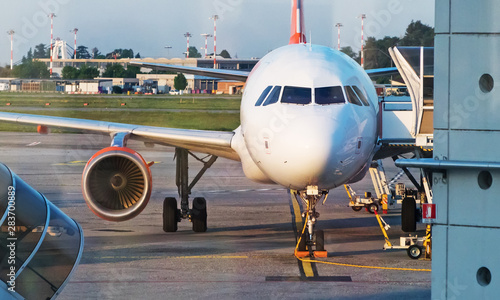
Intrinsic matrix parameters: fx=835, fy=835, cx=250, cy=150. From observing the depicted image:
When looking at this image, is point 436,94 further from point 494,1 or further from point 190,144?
point 190,144

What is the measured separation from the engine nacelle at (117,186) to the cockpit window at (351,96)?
4.21 m

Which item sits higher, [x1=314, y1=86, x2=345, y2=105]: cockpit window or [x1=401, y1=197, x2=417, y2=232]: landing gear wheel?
[x1=314, y1=86, x2=345, y2=105]: cockpit window

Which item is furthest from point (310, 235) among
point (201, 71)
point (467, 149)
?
point (467, 149)

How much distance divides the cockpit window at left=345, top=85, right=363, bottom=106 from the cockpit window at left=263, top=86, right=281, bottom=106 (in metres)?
1.14

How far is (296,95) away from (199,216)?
4.60 metres

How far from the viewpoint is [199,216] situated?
17312 millimetres

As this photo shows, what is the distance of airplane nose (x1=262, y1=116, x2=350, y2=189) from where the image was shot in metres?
12.7

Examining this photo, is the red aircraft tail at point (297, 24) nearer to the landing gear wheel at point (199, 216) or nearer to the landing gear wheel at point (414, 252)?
the landing gear wheel at point (199, 216)

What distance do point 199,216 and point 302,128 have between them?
515 cm

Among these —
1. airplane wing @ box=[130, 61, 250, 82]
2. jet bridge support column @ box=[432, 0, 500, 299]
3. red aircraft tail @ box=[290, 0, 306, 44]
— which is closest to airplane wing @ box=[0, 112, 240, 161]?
airplane wing @ box=[130, 61, 250, 82]

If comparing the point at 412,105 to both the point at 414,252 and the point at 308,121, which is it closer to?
the point at 414,252

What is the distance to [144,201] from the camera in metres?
15.6

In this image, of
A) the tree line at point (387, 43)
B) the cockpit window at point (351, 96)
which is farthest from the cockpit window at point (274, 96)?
the tree line at point (387, 43)

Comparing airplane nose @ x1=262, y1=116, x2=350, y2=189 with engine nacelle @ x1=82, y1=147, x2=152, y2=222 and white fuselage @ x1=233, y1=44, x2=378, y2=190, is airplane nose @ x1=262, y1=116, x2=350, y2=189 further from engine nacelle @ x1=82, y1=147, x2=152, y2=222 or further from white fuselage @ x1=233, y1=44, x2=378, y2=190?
engine nacelle @ x1=82, y1=147, x2=152, y2=222
